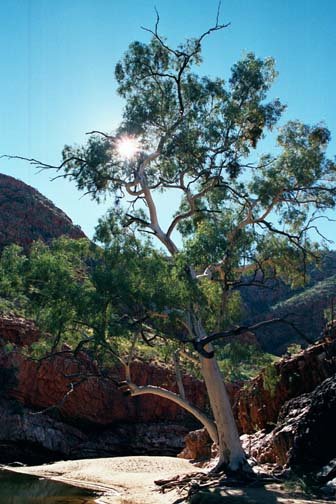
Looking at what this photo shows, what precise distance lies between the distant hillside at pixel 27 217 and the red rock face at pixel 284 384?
3531 centimetres

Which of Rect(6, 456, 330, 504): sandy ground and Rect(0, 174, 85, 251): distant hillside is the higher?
Rect(0, 174, 85, 251): distant hillside

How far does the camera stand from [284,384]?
16469mm

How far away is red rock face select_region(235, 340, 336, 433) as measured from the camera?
49.3ft

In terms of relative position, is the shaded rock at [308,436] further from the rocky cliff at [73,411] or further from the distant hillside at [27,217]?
the distant hillside at [27,217]

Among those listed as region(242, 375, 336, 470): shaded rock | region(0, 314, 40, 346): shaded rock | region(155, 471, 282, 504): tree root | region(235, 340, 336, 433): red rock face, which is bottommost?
region(155, 471, 282, 504): tree root

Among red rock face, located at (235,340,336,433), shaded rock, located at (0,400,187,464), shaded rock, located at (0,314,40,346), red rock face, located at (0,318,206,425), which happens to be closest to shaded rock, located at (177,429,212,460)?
red rock face, located at (235,340,336,433)

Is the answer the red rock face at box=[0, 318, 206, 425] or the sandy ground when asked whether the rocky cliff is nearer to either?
the red rock face at box=[0, 318, 206, 425]

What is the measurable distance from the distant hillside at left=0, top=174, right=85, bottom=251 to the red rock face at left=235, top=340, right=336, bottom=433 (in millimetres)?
35312

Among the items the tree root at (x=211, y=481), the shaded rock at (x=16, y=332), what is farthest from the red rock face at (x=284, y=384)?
the shaded rock at (x=16, y=332)

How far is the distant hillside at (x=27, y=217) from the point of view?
51.1m

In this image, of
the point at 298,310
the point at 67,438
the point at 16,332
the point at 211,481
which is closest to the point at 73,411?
the point at 67,438

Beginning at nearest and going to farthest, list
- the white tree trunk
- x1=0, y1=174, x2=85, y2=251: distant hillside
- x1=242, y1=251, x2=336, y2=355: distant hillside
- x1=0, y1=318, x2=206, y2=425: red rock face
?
the white tree trunk
x1=0, y1=318, x2=206, y2=425: red rock face
x1=0, y1=174, x2=85, y2=251: distant hillside
x1=242, y1=251, x2=336, y2=355: distant hillside

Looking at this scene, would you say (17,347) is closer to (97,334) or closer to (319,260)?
(97,334)

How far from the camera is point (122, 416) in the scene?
31953 millimetres
